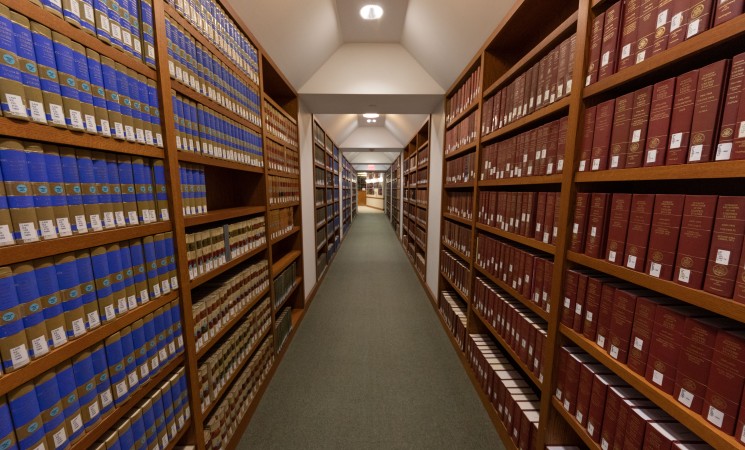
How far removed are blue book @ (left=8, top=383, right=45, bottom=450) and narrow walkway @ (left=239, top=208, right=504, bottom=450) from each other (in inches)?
46.7

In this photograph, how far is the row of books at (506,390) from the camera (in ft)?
4.60

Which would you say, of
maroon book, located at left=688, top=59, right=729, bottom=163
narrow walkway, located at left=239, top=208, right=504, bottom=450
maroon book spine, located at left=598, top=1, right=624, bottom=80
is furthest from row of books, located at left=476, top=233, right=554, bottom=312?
narrow walkway, located at left=239, top=208, right=504, bottom=450

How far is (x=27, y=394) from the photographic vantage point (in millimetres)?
656

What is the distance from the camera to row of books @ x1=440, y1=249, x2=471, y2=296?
236 centimetres

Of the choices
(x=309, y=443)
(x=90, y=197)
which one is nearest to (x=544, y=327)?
(x=309, y=443)

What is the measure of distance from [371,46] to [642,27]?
2548 millimetres

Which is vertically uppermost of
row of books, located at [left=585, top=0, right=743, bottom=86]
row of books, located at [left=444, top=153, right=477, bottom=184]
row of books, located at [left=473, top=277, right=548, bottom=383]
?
row of books, located at [left=585, top=0, right=743, bottom=86]

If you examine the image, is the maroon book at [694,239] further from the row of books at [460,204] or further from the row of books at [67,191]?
the row of books at [67,191]

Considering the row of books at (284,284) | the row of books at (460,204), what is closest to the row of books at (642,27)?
the row of books at (460,204)

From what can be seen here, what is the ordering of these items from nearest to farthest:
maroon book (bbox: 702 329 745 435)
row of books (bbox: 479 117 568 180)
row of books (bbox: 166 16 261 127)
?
1. maroon book (bbox: 702 329 745 435)
2. row of books (bbox: 166 16 261 127)
3. row of books (bbox: 479 117 568 180)

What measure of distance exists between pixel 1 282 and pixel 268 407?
1685 mm

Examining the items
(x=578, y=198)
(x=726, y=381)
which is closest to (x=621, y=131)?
(x=578, y=198)

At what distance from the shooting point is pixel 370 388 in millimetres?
2025

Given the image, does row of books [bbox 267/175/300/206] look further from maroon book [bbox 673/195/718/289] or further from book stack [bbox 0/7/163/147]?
maroon book [bbox 673/195/718/289]
